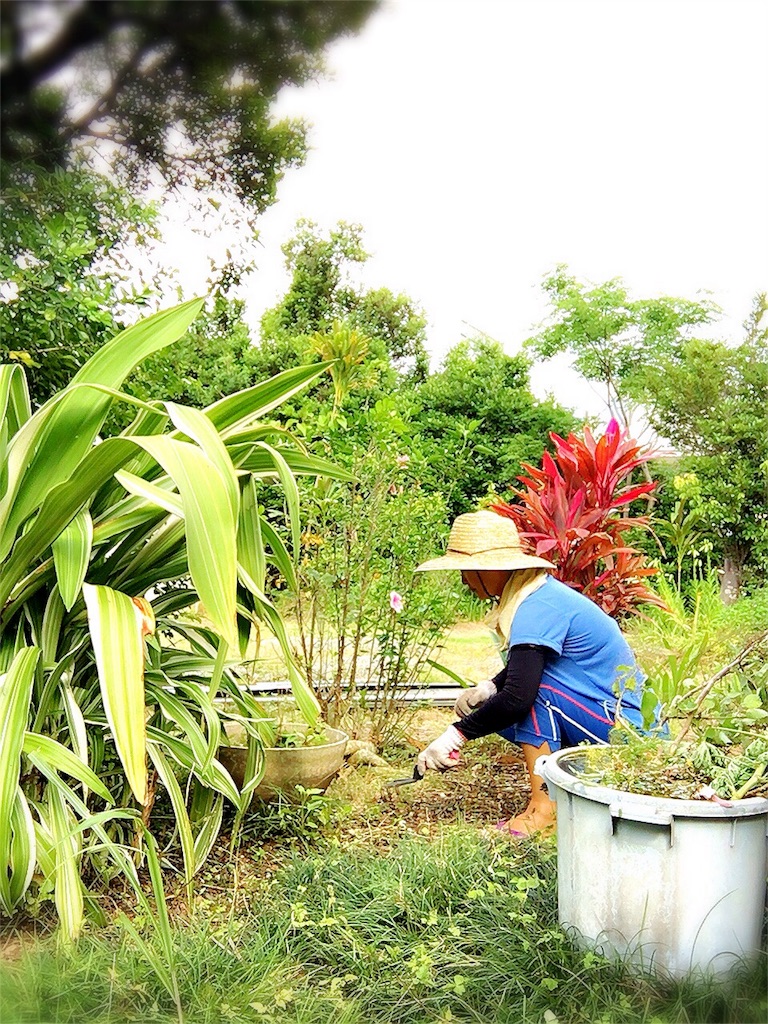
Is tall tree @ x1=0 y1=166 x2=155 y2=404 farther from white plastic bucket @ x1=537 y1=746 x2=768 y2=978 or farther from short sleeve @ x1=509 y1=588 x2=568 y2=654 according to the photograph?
white plastic bucket @ x1=537 y1=746 x2=768 y2=978

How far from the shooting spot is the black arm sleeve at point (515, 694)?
7.06ft

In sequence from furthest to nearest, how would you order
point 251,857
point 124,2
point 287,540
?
1. point 287,540
2. point 251,857
3. point 124,2

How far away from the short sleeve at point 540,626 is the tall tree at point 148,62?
1.29 m

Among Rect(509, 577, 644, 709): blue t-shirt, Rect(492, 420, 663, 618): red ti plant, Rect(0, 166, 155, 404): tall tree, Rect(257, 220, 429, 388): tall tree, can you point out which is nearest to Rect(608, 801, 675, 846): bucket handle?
Rect(509, 577, 644, 709): blue t-shirt

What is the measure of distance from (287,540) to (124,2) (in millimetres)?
2145

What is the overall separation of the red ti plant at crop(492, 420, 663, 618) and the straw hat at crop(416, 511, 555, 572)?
68 cm

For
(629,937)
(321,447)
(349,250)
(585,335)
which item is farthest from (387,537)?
(585,335)

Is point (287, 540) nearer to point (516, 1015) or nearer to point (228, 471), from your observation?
point (228, 471)

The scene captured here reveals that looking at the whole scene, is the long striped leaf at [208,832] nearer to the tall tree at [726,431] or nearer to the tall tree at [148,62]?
the tall tree at [148,62]

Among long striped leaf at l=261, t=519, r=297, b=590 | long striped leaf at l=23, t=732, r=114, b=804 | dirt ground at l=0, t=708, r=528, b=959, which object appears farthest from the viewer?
long striped leaf at l=261, t=519, r=297, b=590

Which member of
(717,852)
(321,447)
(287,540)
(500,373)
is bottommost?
(717,852)

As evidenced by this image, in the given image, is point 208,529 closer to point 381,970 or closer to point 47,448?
point 47,448

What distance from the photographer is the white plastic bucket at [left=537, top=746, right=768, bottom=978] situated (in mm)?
1452

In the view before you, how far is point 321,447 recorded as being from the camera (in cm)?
315
